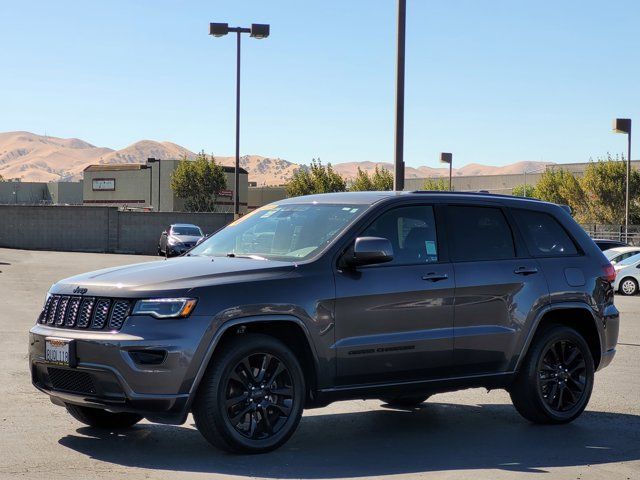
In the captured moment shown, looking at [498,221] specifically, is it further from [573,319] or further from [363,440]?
[363,440]

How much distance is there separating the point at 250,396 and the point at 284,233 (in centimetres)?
143

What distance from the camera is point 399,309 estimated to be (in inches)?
300

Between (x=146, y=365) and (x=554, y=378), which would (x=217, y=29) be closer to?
(x=554, y=378)

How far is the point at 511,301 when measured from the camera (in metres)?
8.32

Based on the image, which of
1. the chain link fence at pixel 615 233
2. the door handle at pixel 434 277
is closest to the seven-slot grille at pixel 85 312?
the door handle at pixel 434 277

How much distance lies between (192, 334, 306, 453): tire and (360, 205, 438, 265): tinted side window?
1208 mm

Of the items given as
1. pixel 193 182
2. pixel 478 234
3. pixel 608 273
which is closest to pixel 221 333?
pixel 478 234

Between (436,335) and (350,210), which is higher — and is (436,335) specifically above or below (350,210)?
below

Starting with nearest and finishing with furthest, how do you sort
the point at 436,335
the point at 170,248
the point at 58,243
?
the point at 436,335 → the point at 170,248 → the point at 58,243

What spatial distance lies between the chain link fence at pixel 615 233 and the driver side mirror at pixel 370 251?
4453cm

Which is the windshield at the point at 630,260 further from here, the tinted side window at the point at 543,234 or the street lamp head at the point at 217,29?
the tinted side window at the point at 543,234

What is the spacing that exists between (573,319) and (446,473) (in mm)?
2810

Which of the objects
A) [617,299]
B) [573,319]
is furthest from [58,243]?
[573,319]

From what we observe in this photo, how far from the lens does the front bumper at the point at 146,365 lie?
670 centimetres
